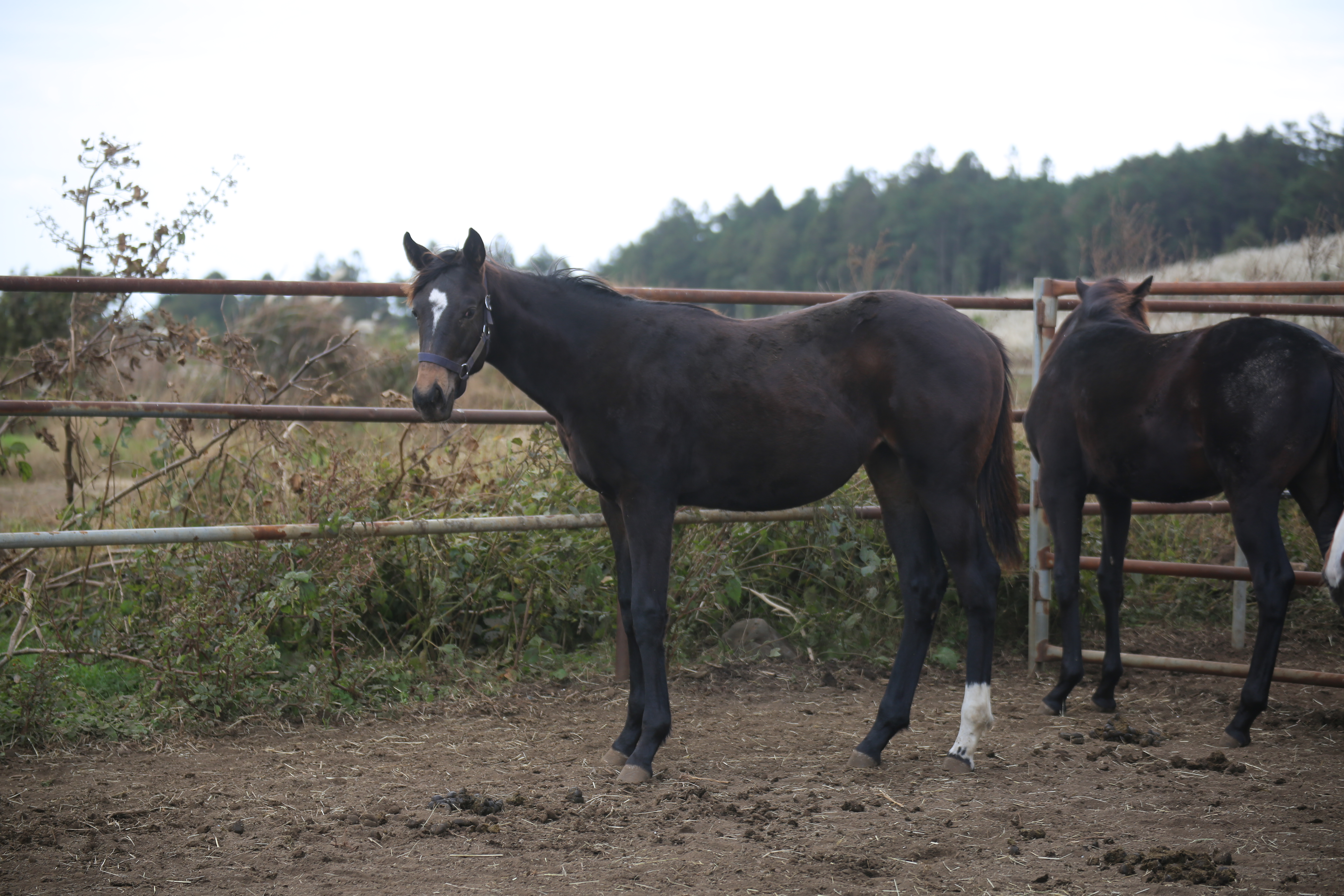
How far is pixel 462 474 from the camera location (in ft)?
16.6

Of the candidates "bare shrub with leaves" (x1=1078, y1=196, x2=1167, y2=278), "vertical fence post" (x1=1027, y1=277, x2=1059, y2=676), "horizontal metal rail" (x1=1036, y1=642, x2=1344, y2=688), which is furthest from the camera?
"bare shrub with leaves" (x1=1078, y1=196, x2=1167, y2=278)

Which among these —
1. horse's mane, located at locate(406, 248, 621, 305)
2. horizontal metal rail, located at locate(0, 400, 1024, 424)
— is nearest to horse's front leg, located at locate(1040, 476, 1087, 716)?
horizontal metal rail, located at locate(0, 400, 1024, 424)

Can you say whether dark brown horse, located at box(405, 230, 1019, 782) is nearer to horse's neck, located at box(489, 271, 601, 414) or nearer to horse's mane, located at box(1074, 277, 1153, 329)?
horse's neck, located at box(489, 271, 601, 414)

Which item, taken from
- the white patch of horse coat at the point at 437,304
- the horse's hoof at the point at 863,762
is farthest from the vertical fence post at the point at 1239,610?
the white patch of horse coat at the point at 437,304

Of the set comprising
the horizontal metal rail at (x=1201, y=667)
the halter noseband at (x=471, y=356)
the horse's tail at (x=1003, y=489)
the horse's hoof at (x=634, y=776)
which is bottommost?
the horse's hoof at (x=634, y=776)

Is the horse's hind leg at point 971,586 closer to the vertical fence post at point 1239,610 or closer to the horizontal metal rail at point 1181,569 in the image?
the horizontal metal rail at point 1181,569

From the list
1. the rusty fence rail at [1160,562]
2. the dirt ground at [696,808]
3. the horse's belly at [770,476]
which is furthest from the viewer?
the rusty fence rail at [1160,562]

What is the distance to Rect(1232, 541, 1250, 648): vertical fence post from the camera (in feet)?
16.2

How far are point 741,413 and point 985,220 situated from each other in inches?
1335

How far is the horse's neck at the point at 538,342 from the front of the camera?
11.5ft

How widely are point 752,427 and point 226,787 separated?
224cm

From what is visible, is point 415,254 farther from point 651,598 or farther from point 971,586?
point 971,586

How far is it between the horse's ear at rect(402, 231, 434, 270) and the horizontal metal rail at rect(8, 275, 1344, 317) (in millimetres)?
104

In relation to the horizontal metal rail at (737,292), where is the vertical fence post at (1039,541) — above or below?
below
